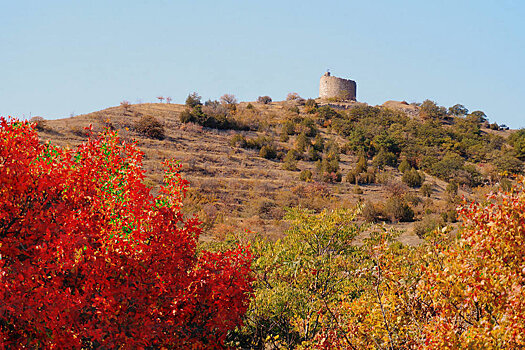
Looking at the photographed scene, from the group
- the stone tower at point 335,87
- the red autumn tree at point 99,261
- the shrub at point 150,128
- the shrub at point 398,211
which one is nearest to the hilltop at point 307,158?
the shrub at point 398,211

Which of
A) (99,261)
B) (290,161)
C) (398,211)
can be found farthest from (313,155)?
(99,261)

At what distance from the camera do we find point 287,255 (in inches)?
447

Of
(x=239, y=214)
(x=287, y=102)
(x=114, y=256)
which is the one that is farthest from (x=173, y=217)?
(x=287, y=102)

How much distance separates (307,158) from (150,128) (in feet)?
65.5

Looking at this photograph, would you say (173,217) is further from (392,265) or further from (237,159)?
(237,159)

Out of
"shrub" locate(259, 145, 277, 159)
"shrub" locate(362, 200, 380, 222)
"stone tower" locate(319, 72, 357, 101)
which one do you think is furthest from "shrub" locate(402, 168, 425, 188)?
"stone tower" locate(319, 72, 357, 101)

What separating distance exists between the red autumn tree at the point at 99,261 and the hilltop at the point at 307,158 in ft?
68.6

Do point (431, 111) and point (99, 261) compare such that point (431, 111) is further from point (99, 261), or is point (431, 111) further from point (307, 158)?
point (99, 261)

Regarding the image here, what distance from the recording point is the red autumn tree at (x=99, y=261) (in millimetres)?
6445

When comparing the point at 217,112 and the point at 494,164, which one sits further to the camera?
the point at 217,112

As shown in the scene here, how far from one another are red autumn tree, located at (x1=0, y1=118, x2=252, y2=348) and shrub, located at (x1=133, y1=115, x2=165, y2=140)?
153ft

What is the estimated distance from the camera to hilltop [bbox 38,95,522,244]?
1561 inches

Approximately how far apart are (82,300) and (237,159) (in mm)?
46799

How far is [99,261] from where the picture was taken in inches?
271
